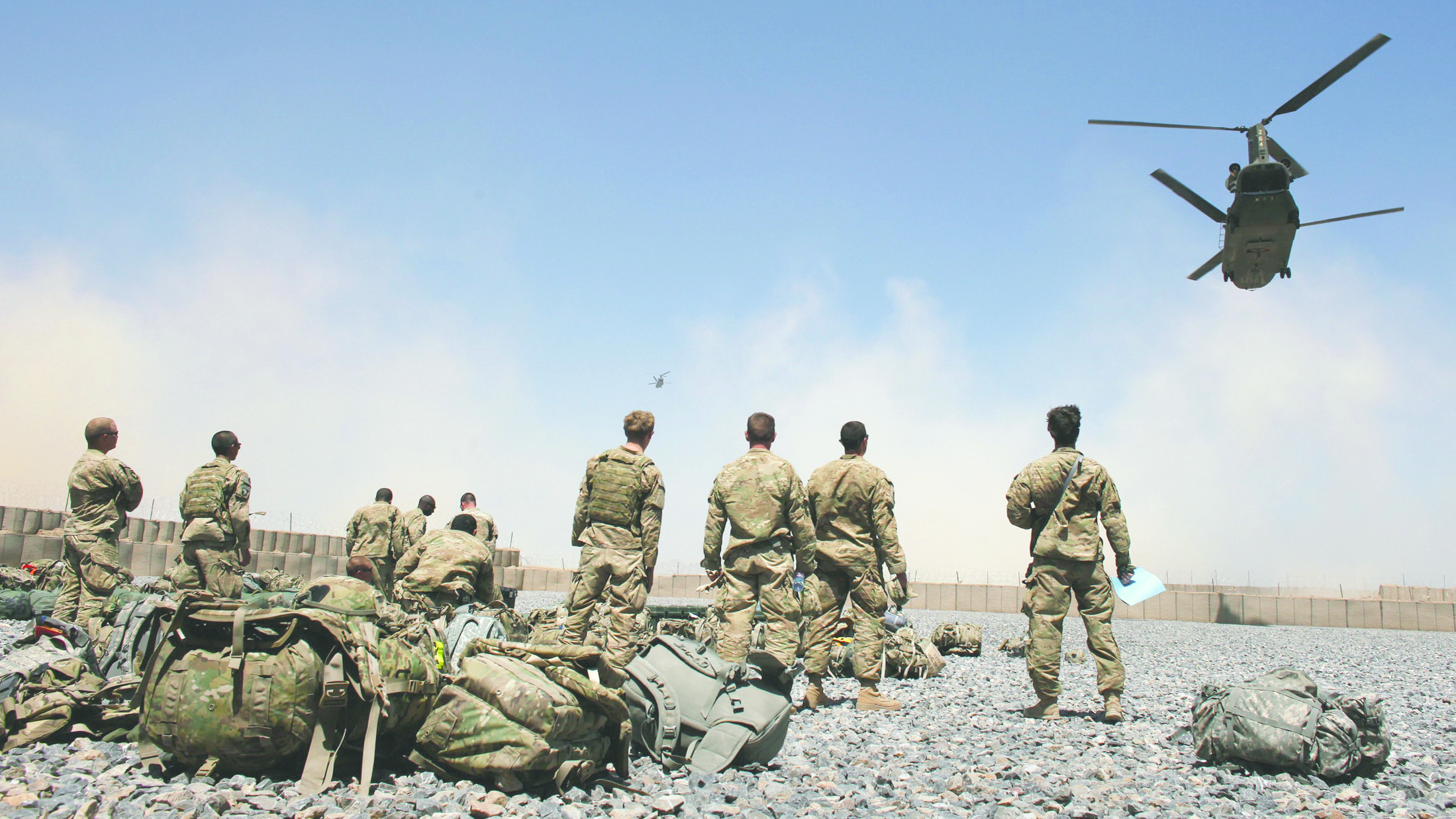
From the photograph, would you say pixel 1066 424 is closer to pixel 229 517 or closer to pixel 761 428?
pixel 761 428

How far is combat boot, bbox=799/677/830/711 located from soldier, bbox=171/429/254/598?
4.22m

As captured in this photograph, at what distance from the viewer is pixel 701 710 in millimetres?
4082

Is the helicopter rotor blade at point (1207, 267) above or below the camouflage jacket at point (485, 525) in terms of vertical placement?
above

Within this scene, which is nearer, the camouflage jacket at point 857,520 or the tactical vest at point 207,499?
the camouflage jacket at point 857,520

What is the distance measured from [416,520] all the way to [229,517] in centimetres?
382

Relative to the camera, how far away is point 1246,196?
13.6m

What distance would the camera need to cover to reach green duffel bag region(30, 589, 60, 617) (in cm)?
806

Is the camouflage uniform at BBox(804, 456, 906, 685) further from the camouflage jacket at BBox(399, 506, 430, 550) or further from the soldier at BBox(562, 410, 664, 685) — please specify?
the camouflage jacket at BBox(399, 506, 430, 550)

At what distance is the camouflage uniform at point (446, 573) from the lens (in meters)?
5.31

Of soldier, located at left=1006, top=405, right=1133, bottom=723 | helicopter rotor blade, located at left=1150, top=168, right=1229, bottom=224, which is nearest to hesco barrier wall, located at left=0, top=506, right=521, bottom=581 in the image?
soldier, located at left=1006, top=405, right=1133, bottom=723

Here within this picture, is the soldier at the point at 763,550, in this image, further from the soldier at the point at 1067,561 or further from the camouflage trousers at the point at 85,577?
the camouflage trousers at the point at 85,577

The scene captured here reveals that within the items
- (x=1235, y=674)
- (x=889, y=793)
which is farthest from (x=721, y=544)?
(x=1235, y=674)

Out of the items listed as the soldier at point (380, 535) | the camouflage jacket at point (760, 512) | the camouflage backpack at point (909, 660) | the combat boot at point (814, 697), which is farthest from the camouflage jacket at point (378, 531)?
the combat boot at point (814, 697)

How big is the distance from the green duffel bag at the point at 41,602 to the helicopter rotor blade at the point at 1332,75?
16255 millimetres
